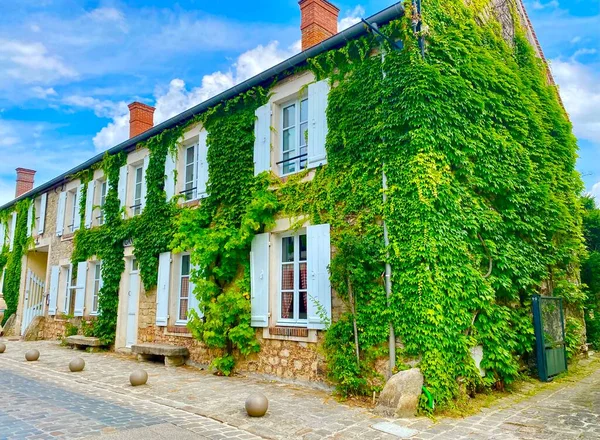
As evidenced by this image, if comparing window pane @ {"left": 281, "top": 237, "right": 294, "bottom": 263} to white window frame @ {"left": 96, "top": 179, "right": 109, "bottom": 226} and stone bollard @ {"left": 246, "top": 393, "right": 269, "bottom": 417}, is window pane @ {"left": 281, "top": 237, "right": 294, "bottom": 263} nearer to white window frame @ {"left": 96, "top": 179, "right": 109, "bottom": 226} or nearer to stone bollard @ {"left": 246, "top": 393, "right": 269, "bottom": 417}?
stone bollard @ {"left": 246, "top": 393, "right": 269, "bottom": 417}

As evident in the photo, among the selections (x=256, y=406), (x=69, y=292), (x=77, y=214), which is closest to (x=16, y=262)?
(x=69, y=292)

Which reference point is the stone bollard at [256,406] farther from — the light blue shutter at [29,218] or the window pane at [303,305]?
the light blue shutter at [29,218]

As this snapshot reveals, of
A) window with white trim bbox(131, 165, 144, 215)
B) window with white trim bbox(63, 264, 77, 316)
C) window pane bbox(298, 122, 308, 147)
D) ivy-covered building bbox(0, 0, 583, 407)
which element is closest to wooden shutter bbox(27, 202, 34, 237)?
window with white trim bbox(63, 264, 77, 316)

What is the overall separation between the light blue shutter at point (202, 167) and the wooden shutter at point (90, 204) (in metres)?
5.61

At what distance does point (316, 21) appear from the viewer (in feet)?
33.1

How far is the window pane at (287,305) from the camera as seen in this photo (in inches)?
330

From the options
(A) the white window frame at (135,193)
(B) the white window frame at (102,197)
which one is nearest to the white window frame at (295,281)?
(A) the white window frame at (135,193)

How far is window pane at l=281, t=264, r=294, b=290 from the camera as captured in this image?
8.49 m

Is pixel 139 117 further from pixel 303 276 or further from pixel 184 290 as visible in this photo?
pixel 303 276

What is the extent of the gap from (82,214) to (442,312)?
12350 millimetres

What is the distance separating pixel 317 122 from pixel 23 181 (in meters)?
20.0

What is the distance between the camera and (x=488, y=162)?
773 cm

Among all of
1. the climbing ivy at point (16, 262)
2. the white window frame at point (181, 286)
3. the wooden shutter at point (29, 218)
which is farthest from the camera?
the climbing ivy at point (16, 262)

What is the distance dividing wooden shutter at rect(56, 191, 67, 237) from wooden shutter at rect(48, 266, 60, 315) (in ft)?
4.07
